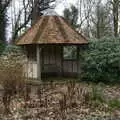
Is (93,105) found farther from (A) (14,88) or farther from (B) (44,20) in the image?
(B) (44,20)

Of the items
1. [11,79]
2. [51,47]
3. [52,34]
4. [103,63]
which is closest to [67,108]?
[11,79]

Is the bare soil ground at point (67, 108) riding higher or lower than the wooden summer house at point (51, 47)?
lower

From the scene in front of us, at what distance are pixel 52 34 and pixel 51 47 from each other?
2370 millimetres

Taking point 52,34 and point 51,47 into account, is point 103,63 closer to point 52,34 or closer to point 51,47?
point 52,34

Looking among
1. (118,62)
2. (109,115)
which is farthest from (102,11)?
(109,115)

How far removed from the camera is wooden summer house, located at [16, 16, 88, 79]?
755 inches

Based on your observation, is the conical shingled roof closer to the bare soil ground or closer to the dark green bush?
the dark green bush

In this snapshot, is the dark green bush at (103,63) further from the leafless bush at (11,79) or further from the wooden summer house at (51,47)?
the leafless bush at (11,79)

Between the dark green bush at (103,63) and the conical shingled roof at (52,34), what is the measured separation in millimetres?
1370

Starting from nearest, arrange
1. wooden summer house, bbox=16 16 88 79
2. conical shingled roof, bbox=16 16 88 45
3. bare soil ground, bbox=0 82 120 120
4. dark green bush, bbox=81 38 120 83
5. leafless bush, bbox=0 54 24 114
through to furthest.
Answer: bare soil ground, bbox=0 82 120 120 < leafless bush, bbox=0 54 24 114 < dark green bush, bbox=81 38 120 83 < conical shingled roof, bbox=16 16 88 45 < wooden summer house, bbox=16 16 88 79

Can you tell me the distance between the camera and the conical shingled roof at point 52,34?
19.0 m

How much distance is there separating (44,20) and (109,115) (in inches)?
463

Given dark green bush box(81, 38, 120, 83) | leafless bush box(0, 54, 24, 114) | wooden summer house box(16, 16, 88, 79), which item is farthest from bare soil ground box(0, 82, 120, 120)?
wooden summer house box(16, 16, 88, 79)

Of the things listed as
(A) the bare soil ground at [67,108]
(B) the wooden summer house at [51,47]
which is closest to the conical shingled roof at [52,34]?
Answer: (B) the wooden summer house at [51,47]
